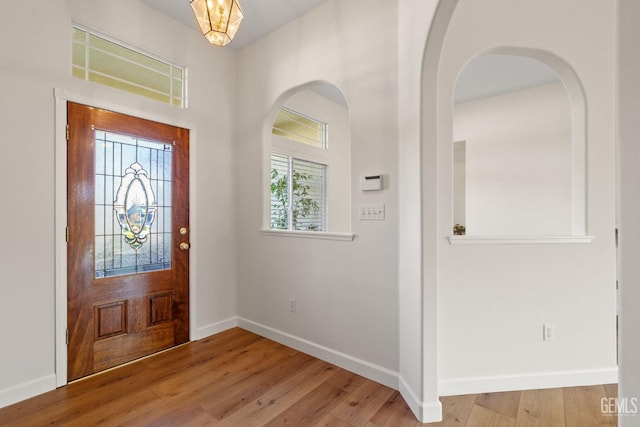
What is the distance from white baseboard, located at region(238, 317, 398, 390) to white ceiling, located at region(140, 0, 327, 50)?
3.05 m

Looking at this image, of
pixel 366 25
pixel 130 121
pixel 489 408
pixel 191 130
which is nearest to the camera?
pixel 489 408

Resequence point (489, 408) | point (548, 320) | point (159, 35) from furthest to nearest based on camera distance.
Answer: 1. point (159, 35)
2. point (548, 320)
3. point (489, 408)

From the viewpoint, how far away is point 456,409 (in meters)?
1.91

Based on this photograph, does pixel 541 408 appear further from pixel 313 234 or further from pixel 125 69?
pixel 125 69

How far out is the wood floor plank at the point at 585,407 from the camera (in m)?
1.78

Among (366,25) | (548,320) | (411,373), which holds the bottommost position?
(411,373)

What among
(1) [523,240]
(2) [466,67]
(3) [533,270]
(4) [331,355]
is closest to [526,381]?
(3) [533,270]

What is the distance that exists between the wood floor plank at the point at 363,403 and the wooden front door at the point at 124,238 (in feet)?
5.77

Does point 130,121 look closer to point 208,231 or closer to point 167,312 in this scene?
point 208,231

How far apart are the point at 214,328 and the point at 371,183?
2.26m

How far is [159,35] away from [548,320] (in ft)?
13.3

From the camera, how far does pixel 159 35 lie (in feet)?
8.87

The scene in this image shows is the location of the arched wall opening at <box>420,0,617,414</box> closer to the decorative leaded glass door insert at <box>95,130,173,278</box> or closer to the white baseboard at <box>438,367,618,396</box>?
the white baseboard at <box>438,367,618,396</box>

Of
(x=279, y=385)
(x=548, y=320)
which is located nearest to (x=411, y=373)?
(x=279, y=385)
